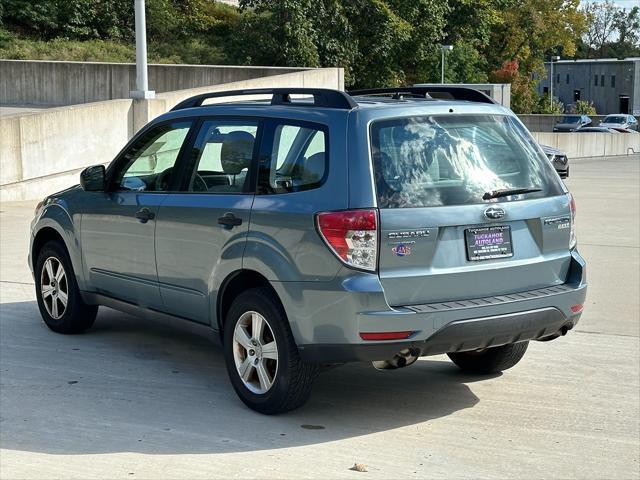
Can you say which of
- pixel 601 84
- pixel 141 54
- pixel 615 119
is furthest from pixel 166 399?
pixel 601 84

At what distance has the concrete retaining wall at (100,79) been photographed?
3309 centimetres

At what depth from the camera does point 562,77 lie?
129 m

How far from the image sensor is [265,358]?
20.6 ft

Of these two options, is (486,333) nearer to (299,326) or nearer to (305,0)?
(299,326)

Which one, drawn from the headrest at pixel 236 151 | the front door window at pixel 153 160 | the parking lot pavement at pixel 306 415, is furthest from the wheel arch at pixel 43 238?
the headrest at pixel 236 151

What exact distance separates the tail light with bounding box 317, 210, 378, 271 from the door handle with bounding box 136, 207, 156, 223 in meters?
1.79

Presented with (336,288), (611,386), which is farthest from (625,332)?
(336,288)

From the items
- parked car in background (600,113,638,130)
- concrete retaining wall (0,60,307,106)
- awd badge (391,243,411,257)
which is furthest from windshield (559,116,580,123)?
awd badge (391,243,411,257)

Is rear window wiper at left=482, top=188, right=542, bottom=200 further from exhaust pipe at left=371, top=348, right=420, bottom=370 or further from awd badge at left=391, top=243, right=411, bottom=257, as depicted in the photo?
exhaust pipe at left=371, top=348, right=420, bottom=370

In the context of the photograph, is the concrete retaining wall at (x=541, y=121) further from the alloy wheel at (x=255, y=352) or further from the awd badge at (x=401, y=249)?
the awd badge at (x=401, y=249)

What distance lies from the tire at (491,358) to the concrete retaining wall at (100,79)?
26.0m

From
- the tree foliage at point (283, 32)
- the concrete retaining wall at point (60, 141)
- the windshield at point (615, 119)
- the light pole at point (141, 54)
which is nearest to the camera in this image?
the concrete retaining wall at point (60, 141)

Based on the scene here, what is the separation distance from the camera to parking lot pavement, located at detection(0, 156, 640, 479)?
5566 millimetres

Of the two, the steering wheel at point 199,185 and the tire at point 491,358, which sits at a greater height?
the steering wheel at point 199,185
